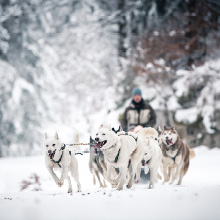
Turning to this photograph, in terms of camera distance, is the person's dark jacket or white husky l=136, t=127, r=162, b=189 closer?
white husky l=136, t=127, r=162, b=189

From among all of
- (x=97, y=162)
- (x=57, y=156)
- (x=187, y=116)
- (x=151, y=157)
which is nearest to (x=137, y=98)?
(x=97, y=162)

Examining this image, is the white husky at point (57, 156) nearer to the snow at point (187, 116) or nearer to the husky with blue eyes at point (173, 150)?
the husky with blue eyes at point (173, 150)

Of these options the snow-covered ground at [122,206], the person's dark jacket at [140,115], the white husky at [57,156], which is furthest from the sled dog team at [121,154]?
the person's dark jacket at [140,115]

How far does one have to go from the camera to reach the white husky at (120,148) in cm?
559

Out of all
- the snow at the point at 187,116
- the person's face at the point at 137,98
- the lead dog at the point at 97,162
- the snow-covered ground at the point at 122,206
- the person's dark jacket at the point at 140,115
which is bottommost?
the snow-covered ground at the point at 122,206

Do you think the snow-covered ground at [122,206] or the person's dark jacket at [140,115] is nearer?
the snow-covered ground at [122,206]

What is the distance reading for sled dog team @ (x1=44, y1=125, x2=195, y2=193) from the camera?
219 inches

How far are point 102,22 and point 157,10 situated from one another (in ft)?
14.2

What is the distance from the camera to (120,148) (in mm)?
5781

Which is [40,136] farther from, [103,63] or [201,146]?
[103,63]

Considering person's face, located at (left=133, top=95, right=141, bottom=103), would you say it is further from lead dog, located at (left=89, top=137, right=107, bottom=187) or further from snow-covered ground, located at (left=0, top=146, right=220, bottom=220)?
snow-covered ground, located at (left=0, top=146, right=220, bottom=220)

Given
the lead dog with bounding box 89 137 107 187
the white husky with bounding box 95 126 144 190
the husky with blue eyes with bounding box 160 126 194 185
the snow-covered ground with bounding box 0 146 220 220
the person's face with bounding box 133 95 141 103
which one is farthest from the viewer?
the person's face with bounding box 133 95 141 103

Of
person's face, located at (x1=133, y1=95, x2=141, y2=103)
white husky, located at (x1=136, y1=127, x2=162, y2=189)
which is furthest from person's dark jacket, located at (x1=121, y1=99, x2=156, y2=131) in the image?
white husky, located at (x1=136, y1=127, x2=162, y2=189)

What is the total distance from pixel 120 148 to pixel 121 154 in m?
0.08
